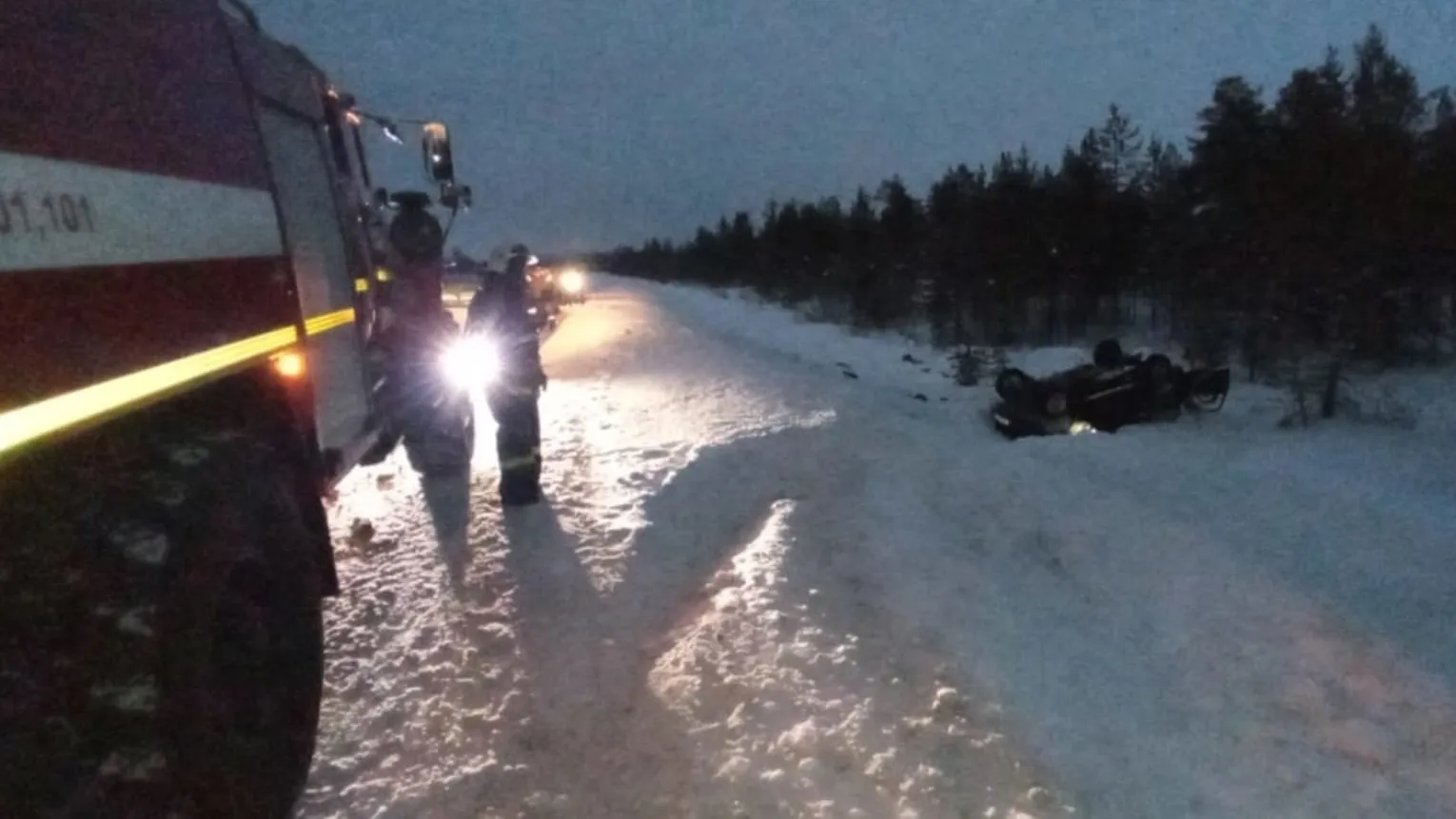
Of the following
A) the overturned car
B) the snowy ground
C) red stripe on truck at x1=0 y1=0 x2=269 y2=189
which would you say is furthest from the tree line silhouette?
red stripe on truck at x1=0 y1=0 x2=269 y2=189

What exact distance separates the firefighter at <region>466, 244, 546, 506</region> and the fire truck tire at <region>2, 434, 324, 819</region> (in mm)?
3633

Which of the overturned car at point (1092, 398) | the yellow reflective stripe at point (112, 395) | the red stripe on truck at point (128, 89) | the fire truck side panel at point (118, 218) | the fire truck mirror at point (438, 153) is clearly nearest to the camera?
the yellow reflective stripe at point (112, 395)

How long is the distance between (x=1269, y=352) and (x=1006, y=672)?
14.0m

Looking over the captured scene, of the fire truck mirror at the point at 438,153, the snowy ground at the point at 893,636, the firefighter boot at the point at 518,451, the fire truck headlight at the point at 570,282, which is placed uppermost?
the fire truck mirror at the point at 438,153

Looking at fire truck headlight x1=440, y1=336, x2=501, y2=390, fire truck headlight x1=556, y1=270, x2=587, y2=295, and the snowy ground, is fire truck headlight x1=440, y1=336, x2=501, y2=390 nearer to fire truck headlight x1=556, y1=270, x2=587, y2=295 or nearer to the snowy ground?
the snowy ground

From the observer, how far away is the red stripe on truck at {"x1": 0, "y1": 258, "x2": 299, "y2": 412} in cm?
259

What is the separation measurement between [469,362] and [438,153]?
1738 millimetres

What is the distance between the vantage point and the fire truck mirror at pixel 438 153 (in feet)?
29.5

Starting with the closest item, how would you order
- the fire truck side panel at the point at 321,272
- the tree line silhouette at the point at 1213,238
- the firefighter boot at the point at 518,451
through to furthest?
the fire truck side panel at the point at 321,272
the firefighter boot at the point at 518,451
the tree line silhouette at the point at 1213,238

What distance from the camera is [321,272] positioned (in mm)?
6324

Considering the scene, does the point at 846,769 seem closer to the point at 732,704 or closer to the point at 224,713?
the point at 732,704

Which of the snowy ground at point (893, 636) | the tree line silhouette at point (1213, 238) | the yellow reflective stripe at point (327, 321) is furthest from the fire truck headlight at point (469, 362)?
the tree line silhouette at point (1213, 238)

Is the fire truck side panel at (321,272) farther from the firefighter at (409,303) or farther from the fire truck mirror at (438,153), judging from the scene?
the fire truck mirror at (438,153)

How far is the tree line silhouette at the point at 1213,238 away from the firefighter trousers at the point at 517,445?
10426mm
